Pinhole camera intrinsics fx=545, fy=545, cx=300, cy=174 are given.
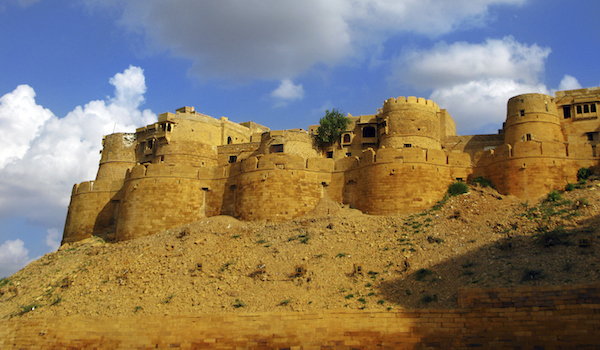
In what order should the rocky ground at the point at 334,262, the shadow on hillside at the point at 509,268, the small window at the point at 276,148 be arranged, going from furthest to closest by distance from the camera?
the small window at the point at 276,148 < the rocky ground at the point at 334,262 < the shadow on hillside at the point at 509,268

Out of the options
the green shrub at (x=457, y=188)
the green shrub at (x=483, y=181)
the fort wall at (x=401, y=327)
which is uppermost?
the green shrub at (x=483, y=181)

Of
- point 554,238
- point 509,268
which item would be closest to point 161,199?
point 509,268

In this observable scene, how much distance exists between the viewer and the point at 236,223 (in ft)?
87.2

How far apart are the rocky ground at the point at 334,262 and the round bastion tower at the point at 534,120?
6.31 metres

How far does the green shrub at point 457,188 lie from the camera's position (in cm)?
2489

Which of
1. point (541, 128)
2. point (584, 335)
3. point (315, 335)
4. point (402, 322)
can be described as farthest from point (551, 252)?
point (541, 128)

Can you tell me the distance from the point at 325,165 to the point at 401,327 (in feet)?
40.5

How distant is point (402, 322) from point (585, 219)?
8.51 metres

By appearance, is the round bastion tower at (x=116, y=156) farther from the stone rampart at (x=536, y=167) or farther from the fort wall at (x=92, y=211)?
the stone rampart at (x=536, y=167)

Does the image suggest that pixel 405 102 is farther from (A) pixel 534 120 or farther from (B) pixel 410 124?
(A) pixel 534 120

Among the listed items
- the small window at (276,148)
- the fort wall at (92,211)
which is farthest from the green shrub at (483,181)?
the fort wall at (92,211)

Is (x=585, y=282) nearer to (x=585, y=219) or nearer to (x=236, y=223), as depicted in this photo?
(x=585, y=219)

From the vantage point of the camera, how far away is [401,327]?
17.1 m

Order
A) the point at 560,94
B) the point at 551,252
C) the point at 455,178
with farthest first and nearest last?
the point at 560,94, the point at 455,178, the point at 551,252
